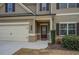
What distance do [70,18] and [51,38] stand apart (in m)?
0.68

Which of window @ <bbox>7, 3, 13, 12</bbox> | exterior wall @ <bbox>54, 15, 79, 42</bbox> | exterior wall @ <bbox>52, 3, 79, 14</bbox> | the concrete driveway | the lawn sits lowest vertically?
the lawn

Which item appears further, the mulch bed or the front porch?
the front porch

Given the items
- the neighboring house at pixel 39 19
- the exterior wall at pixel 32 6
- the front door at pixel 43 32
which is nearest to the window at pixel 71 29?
the neighboring house at pixel 39 19

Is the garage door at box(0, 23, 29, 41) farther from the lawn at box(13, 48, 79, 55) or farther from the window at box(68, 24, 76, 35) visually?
the window at box(68, 24, 76, 35)

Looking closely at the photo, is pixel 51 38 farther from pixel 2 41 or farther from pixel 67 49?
pixel 2 41

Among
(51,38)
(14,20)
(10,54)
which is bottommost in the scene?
(10,54)

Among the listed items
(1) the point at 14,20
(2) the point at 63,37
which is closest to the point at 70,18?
(2) the point at 63,37

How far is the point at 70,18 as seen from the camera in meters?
6.01

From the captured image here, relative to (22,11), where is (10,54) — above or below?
below

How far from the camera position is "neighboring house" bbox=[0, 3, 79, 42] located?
6008 mm

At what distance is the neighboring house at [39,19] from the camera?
6.01m

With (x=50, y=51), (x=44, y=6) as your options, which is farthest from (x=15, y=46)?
(x=44, y=6)

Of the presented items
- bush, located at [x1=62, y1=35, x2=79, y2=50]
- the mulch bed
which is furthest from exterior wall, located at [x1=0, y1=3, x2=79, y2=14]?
the mulch bed

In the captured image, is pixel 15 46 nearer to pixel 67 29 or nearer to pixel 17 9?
pixel 17 9
